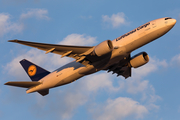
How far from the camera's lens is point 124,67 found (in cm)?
3625

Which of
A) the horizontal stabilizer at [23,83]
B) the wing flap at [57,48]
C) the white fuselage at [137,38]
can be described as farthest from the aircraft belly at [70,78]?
the wing flap at [57,48]

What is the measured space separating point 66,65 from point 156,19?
13.3 metres

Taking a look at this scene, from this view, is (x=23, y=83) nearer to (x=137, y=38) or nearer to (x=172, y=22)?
(x=137, y=38)

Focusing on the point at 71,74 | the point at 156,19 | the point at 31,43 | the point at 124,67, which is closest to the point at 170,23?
the point at 156,19

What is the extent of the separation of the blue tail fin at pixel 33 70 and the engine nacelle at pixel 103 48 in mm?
11415

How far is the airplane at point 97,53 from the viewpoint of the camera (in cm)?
2720

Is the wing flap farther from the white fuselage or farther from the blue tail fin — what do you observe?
the blue tail fin

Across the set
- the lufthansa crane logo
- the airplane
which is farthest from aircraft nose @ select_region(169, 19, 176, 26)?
the lufthansa crane logo

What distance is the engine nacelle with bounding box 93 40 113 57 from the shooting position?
87.4 ft

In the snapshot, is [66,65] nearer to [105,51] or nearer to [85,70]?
[85,70]

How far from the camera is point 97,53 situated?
1077 inches

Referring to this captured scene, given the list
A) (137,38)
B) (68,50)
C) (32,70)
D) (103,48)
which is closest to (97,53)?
(103,48)

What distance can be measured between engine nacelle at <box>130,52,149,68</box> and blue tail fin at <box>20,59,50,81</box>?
12909mm

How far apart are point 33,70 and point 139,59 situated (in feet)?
53.7
